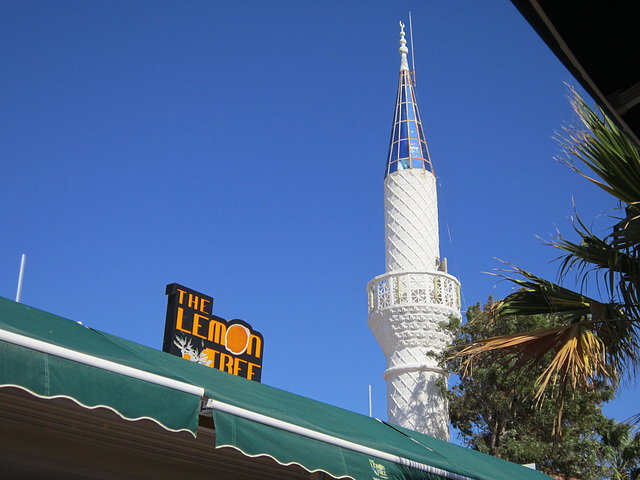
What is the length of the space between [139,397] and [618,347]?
13.7 ft

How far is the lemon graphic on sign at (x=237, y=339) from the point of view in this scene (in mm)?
→ 12648

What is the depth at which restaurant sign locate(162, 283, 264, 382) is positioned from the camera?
11.7 m

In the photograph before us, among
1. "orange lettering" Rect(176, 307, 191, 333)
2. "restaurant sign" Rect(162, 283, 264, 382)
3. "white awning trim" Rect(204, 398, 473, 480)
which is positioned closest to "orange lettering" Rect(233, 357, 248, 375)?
"restaurant sign" Rect(162, 283, 264, 382)

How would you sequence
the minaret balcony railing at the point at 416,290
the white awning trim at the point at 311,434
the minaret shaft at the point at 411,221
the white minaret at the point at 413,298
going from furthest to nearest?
the minaret shaft at the point at 411,221
the minaret balcony railing at the point at 416,290
the white minaret at the point at 413,298
the white awning trim at the point at 311,434

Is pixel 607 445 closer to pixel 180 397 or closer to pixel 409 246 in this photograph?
pixel 409 246

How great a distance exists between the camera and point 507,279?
7270 mm

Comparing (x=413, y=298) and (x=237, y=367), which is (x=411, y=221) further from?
(x=237, y=367)

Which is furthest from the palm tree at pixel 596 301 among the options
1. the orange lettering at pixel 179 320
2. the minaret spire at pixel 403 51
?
the minaret spire at pixel 403 51

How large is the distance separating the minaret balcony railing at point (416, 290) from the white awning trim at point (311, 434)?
1725cm

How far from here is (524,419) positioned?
21641 millimetres

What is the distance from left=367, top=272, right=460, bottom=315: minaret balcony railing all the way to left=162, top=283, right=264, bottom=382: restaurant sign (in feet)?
39.9

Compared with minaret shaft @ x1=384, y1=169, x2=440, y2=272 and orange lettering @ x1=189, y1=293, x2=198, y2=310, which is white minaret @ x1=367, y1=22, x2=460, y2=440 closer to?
minaret shaft @ x1=384, y1=169, x2=440, y2=272

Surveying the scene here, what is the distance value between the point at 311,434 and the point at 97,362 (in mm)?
2057

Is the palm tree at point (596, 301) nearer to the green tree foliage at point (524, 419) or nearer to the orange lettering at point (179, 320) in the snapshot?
the orange lettering at point (179, 320)
